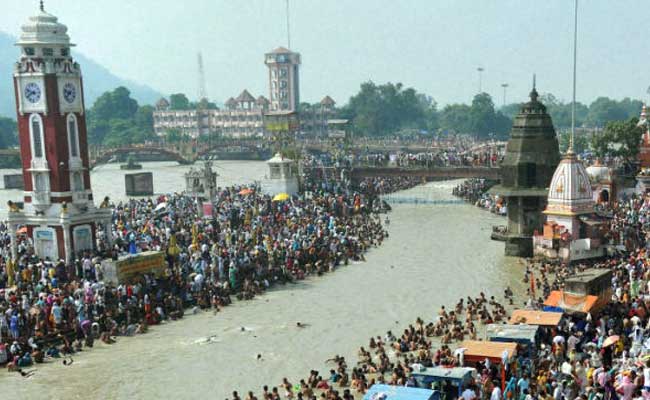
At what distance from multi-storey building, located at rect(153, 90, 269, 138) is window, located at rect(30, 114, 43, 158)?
105 m

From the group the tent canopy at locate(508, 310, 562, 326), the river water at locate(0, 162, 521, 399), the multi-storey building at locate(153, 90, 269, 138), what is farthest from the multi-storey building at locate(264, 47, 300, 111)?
the tent canopy at locate(508, 310, 562, 326)

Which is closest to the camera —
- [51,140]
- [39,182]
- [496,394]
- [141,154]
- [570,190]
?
[496,394]

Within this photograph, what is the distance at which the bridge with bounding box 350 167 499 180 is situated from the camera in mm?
48906

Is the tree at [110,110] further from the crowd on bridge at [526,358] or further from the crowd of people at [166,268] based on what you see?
the crowd on bridge at [526,358]

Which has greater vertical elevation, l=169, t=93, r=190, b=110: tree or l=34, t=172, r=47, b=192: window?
l=169, t=93, r=190, b=110: tree

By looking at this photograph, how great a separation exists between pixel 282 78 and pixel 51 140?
110 m

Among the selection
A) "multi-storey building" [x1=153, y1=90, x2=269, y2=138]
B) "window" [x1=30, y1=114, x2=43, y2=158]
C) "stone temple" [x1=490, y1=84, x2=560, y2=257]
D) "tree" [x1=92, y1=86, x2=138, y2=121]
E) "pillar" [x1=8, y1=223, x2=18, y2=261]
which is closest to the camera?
"window" [x1=30, y1=114, x2=43, y2=158]

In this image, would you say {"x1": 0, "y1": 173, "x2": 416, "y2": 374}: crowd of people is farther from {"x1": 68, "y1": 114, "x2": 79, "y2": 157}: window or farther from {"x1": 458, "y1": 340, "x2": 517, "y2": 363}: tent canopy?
{"x1": 458, "y1": 340, "x2": 517, "y2": 363}: tent canopy

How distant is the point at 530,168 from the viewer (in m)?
32.4

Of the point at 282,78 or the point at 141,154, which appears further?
the point at 282,78

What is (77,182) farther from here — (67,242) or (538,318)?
(538,318)

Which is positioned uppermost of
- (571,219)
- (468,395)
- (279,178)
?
(279,178)

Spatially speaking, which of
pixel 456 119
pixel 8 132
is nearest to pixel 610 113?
pixel 456 119

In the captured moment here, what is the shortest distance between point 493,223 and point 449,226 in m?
2.65
